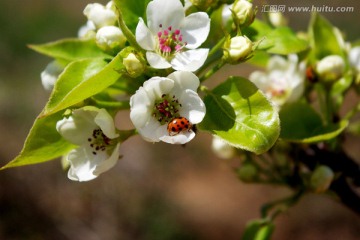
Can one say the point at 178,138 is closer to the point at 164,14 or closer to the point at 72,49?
the point at 164,14

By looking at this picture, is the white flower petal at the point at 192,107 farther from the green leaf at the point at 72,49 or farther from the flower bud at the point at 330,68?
the flower bud at the point at 330,68

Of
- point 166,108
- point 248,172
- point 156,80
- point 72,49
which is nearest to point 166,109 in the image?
point 166,108

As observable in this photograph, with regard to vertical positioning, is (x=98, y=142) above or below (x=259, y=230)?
above

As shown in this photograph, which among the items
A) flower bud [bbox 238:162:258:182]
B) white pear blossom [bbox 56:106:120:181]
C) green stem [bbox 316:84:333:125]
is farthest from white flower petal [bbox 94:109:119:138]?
green stem [bbox 316:84:333:125]

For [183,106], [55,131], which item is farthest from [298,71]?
[55,131]

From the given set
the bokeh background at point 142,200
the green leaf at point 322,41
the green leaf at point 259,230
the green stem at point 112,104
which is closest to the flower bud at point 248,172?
the green leaf at point 259,230

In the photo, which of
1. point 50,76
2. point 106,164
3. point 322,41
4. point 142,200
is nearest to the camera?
point 106,164

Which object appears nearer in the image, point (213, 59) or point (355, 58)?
point (213, 59)

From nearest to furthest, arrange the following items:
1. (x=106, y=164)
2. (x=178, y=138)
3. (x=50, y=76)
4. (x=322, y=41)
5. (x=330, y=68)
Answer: (x=178, y=138)
(x=106, y=164)
(x=50, y=76)
(x=330, y=68)
(x=322, y=41)
